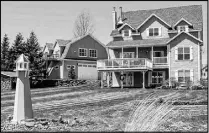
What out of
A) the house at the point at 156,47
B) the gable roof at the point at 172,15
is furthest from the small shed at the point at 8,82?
the gable roof at the point at 172,15

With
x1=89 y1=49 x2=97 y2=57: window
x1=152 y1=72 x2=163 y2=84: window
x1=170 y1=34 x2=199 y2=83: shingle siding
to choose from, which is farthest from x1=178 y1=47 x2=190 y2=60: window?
x1=89 y1=49 x2=97 y2=57: window

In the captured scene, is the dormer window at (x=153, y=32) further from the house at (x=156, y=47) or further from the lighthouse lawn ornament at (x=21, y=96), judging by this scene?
the lighthouse lawn ornament at (x=21, y=96)

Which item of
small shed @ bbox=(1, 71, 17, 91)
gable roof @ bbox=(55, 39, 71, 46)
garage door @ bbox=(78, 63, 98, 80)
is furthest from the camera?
gable roof @ bbox=(55, 39, 71, 46)

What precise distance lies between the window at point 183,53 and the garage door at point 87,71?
1667 cm

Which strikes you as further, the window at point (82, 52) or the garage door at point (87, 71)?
the window at point (82, 52)

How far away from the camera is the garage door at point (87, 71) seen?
4459cm

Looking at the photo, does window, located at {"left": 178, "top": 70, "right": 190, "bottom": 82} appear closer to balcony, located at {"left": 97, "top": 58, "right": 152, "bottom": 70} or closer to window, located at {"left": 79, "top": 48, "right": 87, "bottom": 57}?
balcony, located at {"left": 97, "top": 58, "right": 152, "bottom": 70}

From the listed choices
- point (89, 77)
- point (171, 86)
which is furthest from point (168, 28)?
point (89, 77)

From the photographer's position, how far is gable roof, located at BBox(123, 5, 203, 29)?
33.7m

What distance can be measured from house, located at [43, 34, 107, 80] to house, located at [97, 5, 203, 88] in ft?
27.8

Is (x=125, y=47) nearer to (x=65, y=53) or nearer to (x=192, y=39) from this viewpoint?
(x=192, y=39)

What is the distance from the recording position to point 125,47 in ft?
112

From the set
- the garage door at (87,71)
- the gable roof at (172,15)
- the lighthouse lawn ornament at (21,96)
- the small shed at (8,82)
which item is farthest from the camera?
the garage door at (87,71)

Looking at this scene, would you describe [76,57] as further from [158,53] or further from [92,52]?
[158,53]
